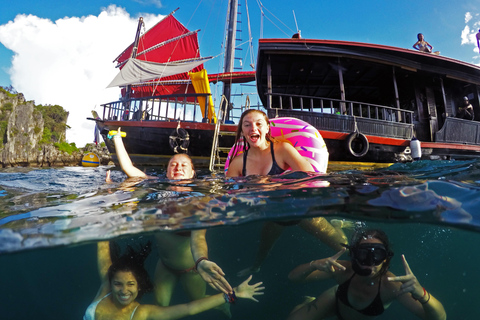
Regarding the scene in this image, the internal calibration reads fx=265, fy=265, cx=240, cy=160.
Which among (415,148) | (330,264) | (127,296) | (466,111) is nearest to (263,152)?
(330,264)

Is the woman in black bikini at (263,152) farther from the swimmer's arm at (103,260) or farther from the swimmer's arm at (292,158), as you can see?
the swimmer's arm at (103,260)

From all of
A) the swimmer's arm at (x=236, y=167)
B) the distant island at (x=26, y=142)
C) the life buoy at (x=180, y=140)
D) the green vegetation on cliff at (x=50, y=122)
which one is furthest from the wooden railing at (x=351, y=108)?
the green vegetation on cliff at (x=50, y=122)

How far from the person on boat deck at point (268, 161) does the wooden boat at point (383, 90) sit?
4068 mm

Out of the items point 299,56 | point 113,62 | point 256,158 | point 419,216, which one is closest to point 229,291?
point 256,158

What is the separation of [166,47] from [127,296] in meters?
26.8

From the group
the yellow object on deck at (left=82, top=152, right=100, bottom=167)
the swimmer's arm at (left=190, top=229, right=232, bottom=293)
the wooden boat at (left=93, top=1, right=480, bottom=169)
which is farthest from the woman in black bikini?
the yellow object on deck at (left=82, top=152, right=100, bottom=167)

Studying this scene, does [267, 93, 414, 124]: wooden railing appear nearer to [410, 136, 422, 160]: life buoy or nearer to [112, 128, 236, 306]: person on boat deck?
[410, 136, 422, 160]: life buoy

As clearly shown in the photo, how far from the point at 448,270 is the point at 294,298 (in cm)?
656

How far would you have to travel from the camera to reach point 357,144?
809 cm

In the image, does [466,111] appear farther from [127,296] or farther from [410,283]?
[127,296]

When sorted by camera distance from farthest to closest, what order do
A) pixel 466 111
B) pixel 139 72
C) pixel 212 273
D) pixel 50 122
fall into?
1. pixel 50 122
2. pixel 139 72
3. pixel 466 111
4. pixel 212 273

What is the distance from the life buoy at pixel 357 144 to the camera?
25.6 ft

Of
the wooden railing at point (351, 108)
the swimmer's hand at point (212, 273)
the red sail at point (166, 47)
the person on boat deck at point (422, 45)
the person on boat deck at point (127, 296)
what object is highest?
the red sail at point (166, 47)

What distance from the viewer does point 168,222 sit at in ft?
9.82
